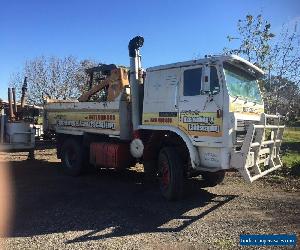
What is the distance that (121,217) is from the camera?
23.6 ft

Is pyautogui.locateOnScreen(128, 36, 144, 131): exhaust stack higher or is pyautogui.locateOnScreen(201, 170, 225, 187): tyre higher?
pyautogui.locateOnScreen(128, 36, 144, 131): exhaust stack

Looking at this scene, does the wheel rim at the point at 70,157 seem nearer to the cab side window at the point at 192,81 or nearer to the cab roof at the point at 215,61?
the cab roof at the point at 215,61

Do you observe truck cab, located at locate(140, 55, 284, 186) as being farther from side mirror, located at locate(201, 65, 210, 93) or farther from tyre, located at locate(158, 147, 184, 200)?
tyre, located at locate(158, 147, 184, 200)

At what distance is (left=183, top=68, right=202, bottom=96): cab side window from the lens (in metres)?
→ 7.96

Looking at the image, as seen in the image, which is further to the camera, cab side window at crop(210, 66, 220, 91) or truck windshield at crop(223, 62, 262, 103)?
truck windshield at crop(223, 62, 262, 103)

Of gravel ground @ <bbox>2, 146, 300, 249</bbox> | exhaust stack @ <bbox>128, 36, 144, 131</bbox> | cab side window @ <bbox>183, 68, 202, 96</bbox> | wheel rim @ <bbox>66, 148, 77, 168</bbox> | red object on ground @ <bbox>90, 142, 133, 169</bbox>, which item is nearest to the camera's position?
gravel ground @ <bbox>2, 146, 300, 249</bbox>

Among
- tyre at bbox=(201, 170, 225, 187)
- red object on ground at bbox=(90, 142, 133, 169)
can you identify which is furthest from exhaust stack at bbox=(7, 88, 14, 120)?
tyre at bbox=(201, 170, 225, 187)

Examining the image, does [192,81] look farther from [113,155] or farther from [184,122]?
[113,155]

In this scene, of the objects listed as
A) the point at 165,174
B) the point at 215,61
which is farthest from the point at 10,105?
the point at 215,61

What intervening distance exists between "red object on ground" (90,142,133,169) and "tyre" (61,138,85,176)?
814 mm

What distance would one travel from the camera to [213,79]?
7.68 meters

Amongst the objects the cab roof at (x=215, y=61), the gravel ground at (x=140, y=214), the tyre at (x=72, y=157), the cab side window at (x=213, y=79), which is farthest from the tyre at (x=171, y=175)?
the tyre at (x=72, y=157)

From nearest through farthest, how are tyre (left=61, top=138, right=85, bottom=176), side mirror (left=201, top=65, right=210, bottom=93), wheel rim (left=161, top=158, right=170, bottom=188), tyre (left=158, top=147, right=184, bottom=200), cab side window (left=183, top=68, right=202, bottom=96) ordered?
side mirror (left=201, top=65, right=210, bottom=93), cab side window (left=183, top=68, right=202, bottom=96), tyre (left=158, top=147, right=184, bottom=200), wheel rim (left=161, top=158, right=170, bottom=188), tyre (left=61, top=138, right=85, bottom=176)

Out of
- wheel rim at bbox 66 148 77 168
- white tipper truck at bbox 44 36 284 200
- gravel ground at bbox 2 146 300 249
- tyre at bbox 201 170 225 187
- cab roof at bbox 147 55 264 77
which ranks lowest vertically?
gravel ground at bbox 2 146 300 249
